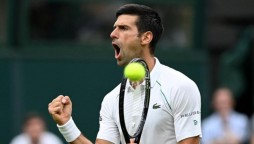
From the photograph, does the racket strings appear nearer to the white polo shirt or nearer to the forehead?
the white polo shirt

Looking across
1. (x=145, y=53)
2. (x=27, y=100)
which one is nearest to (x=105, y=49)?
(x=27, y=100)

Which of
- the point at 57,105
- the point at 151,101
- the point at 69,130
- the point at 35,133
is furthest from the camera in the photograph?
the point at 35,133

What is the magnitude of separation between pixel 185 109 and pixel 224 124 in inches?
220

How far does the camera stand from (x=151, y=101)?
7039mm

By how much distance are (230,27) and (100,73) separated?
2.45 metres

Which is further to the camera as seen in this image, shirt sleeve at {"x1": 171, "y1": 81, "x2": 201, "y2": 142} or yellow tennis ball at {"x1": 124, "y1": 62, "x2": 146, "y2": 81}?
shirt sleeve at {"x1": 171, "y1": 81, "x2": 201, "y2": 142}

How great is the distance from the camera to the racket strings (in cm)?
702

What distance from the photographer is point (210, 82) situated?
48.5 ft

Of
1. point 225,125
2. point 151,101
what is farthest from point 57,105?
point 225,125

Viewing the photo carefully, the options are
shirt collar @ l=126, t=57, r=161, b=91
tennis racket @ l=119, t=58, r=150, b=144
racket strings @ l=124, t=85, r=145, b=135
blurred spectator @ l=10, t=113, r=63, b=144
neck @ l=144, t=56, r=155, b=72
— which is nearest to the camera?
tennis racket @ l=119, t=58, r=150, b=144

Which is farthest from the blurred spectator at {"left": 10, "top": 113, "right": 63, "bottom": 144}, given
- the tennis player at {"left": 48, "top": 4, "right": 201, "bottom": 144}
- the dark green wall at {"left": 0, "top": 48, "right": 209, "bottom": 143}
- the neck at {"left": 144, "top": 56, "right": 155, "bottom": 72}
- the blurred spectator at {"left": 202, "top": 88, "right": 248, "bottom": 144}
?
the neck at {"left": 144, "top": 56, "right": 155, "bottom": 72}

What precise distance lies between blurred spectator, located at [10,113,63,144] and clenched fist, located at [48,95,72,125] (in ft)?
17.4

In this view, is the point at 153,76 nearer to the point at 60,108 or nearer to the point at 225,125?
the point at 60,108

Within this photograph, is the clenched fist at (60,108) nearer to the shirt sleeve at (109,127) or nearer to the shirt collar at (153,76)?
the shirt sleeve at (109,127)
